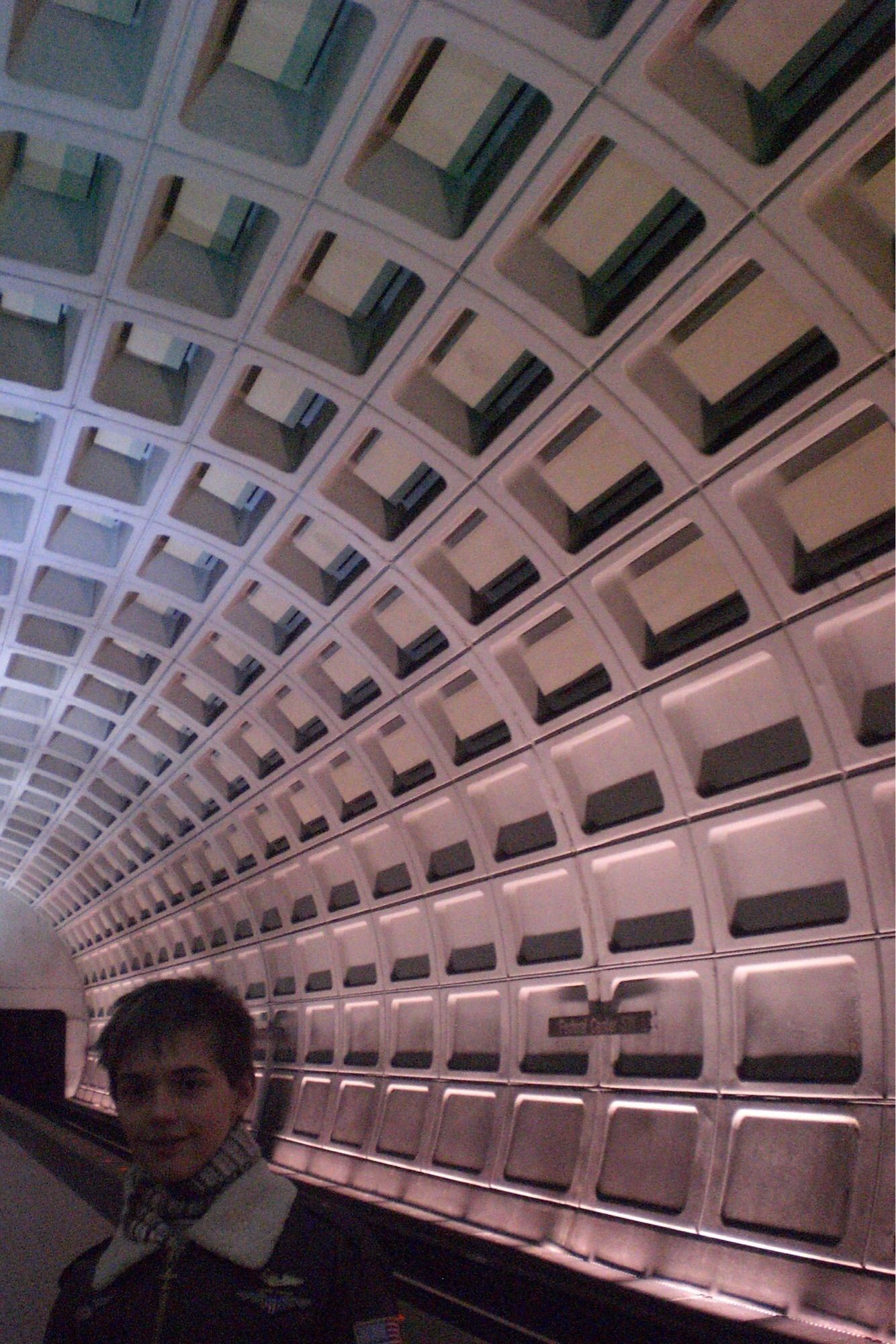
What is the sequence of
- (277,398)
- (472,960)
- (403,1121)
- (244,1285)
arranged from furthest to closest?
(403,1121)
(472,960)
(277,398)
(244,1285)

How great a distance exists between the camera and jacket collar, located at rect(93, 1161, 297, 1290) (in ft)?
7.55

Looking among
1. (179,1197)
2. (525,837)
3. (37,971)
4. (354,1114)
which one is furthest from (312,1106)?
(37,971)

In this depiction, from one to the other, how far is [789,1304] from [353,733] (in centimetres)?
709

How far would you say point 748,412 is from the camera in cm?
670

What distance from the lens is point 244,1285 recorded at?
90.1 inches

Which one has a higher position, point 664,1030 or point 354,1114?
point 664,1030

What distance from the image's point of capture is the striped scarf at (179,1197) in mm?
2400

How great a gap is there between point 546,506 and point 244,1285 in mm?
6662

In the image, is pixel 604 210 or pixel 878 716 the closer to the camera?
pixel 604 210

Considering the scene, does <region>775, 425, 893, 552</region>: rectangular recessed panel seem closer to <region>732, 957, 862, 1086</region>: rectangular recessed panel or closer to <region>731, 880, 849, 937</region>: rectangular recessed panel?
<region>731, 880, 849, 937</region>: rectangular recessed panel

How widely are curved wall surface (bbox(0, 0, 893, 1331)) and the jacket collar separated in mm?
5315

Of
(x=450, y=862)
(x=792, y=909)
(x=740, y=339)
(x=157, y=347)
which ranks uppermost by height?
(x=157, y=347)

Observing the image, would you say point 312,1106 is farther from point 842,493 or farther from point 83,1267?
point 83,1267

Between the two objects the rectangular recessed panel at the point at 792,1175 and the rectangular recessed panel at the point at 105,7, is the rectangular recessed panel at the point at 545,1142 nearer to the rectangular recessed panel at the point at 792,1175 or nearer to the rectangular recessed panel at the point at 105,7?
the rectangular recessed panel at the point at 792,1175
